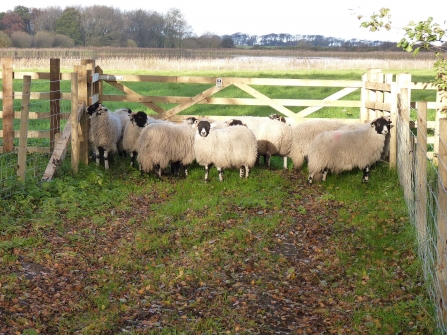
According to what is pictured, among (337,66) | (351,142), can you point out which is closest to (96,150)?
(351,142)

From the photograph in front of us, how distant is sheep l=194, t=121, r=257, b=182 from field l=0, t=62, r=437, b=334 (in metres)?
0.47

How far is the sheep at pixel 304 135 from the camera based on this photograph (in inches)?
494

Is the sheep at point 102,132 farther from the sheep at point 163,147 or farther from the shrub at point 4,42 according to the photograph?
the shrub at point 4,42

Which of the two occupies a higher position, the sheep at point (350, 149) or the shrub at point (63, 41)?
the shrub at point (63, 41)

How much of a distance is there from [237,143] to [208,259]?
4.64 meters

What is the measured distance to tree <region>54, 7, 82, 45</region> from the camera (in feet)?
379

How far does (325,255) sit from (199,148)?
4.66m

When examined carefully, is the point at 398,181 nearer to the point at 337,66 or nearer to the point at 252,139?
the point at 252,139

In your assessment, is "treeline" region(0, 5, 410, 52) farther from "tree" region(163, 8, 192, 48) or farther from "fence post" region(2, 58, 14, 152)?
"fence post" region(2, 58, 14, 152)

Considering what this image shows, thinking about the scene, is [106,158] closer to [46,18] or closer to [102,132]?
[102,132]

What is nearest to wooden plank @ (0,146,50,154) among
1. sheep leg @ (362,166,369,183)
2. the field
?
the field

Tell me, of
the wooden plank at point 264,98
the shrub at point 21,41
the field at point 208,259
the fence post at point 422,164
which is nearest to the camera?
the field at point 208,259

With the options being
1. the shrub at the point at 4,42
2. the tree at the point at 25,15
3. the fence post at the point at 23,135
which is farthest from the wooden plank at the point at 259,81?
the tree at the point at 25,15

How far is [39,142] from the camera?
580 inches
